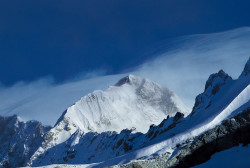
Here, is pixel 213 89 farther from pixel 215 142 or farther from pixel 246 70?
pixel 215 142

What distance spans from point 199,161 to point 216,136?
7058 millimetres

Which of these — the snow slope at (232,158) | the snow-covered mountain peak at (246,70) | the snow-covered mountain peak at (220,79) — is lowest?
the snow slope at (232,158)

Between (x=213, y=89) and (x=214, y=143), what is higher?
(x=213, y=89)

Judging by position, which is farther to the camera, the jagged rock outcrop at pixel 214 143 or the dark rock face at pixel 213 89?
the dark rock face at pixel 213 89

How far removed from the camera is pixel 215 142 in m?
85.2

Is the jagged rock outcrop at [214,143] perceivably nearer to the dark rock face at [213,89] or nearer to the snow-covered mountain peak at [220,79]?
the dark rock face at [213,89]

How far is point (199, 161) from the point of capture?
8206 centimetres

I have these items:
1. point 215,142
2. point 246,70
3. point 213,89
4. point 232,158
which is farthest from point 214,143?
point 213,89

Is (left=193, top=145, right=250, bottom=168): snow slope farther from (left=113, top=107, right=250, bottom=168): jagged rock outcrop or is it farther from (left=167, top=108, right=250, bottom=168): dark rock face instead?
(left=167, top=108, right=250, bottom=168): dark rock face

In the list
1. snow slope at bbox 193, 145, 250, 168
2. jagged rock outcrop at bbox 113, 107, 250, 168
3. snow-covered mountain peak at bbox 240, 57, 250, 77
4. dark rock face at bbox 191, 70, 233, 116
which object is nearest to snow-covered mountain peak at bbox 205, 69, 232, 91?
dark rock face at bbox 191, 70, 233, 116

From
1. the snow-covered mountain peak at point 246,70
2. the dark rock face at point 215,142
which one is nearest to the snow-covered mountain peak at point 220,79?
the snow-covered mountain peak at point 246,70

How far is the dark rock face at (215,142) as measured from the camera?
8181cm

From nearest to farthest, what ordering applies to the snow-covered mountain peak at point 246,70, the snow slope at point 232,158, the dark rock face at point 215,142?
the snow slope at point 232,158
the dark rock face at point 215,142
the snow-covered mountain peak at point 246,70

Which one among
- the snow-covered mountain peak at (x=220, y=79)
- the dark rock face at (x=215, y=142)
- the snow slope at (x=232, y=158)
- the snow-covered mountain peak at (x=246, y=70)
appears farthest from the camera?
the snow-covered mountain peak at (x=220, y=79)
